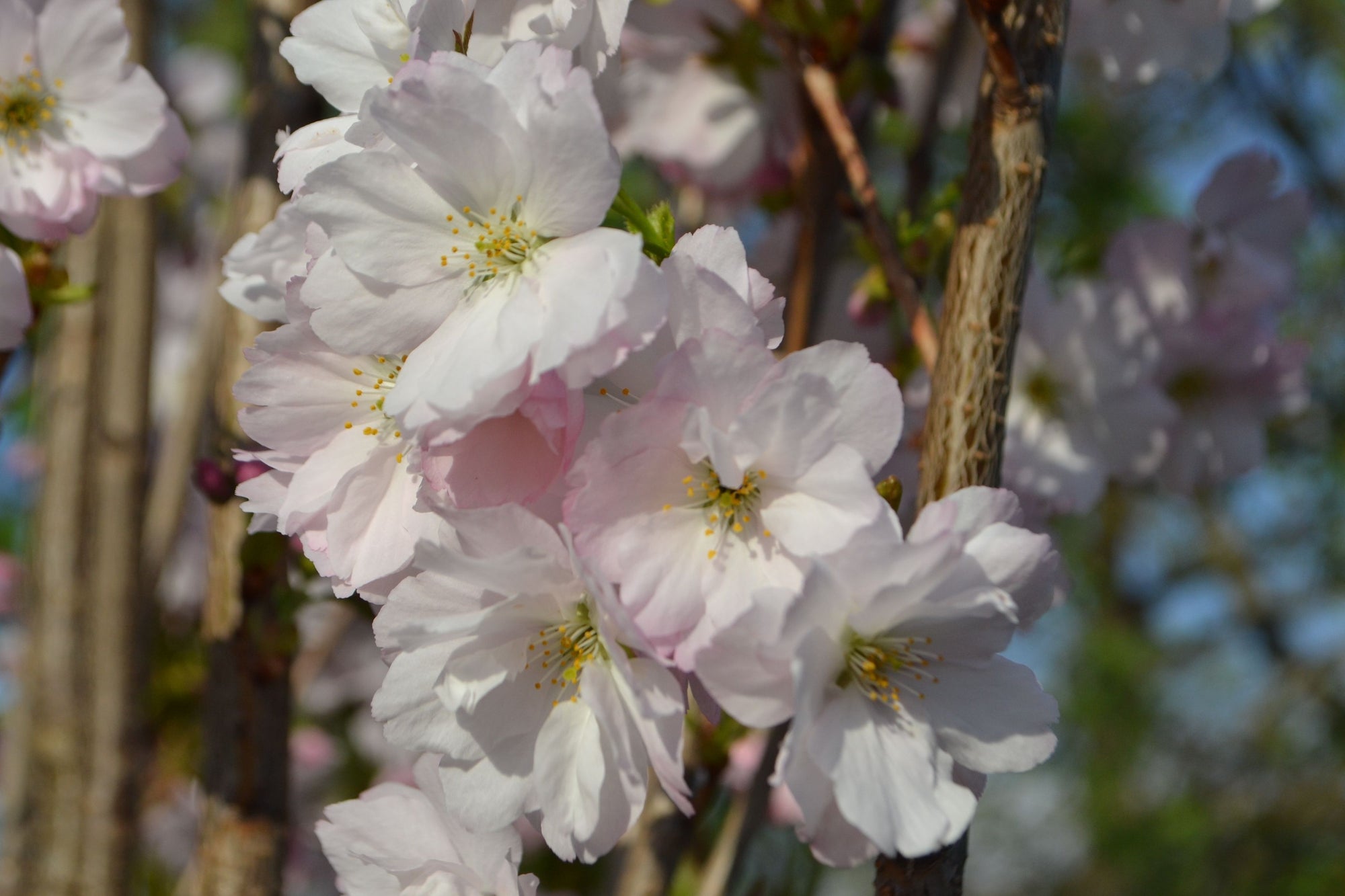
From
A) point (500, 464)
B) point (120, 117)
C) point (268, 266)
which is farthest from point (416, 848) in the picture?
point (120, 117)

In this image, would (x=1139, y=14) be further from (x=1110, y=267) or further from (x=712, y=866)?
(x=712, y=866)

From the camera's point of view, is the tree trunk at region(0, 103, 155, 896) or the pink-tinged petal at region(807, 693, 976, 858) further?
the tree trunk at region(0, 103, 155, 896)

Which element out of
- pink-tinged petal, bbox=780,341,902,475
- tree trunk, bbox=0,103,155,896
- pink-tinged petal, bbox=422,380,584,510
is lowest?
tree trunk, bbox=0,103,155,896

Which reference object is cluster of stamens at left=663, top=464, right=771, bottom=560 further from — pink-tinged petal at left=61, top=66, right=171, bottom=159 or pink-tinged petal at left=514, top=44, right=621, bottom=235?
pink-tinged petal at left=61, top=66, right=171, bottom=159

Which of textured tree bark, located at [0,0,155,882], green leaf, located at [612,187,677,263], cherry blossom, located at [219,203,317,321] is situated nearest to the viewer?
green leaf, located at [612,187,677,263]

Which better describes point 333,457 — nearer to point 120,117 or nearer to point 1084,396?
point 120,117

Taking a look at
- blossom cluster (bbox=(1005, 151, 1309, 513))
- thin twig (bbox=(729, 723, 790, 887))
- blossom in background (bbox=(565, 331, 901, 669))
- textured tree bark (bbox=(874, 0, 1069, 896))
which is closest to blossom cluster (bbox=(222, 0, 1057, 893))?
blossom in background (bbox=(565, 331, 901, 669))
